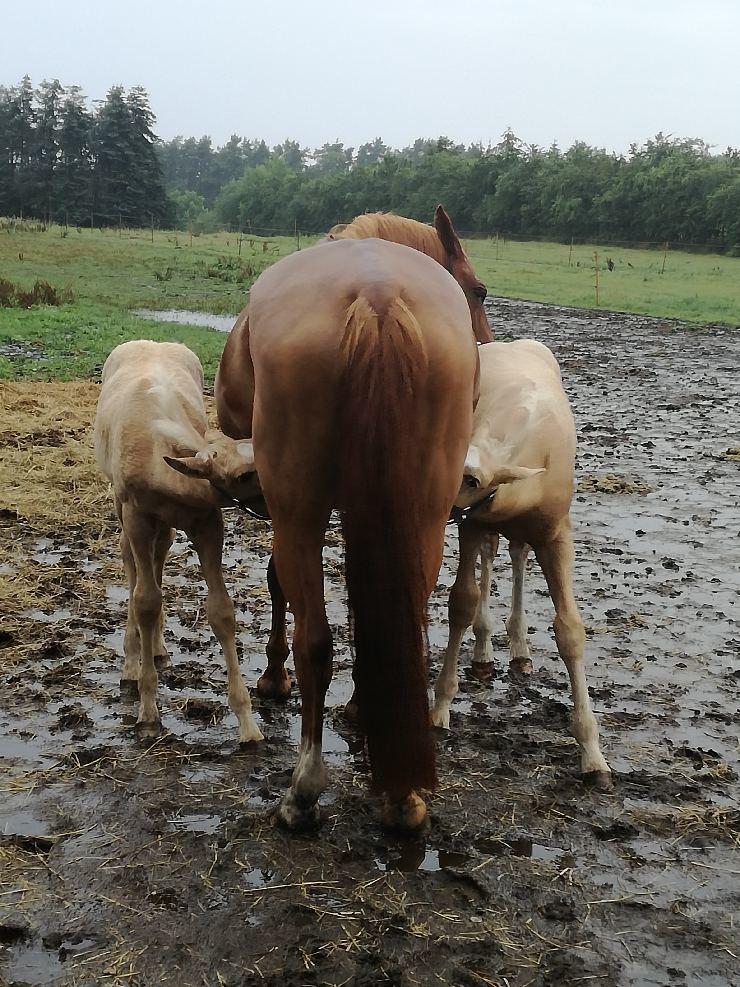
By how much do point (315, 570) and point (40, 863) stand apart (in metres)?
1.34

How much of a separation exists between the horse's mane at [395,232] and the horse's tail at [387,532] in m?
1.37

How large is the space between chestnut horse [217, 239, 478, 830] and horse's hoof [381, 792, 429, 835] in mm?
44

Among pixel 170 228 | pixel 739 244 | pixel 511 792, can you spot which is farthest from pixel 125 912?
pixel 170 228

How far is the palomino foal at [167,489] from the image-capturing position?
358 centimetres

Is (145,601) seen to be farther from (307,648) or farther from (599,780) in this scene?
(599,780)

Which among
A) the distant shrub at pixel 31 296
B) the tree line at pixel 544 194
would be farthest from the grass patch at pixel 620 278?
the distant shrub at pixel 31 296

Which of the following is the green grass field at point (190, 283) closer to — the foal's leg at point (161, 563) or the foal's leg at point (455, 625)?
the foal's leg at point (161, 563)

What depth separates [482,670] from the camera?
189 inches

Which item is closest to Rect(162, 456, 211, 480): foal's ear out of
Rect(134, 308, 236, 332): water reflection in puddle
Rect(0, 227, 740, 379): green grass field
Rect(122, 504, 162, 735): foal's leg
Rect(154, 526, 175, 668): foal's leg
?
Rect(122, 504, 162, 735): foal's leg

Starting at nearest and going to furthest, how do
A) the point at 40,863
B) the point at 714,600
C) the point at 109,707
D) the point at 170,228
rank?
the point at 40,863
the point at 109,707
the point at 714,600
the point at 170,228

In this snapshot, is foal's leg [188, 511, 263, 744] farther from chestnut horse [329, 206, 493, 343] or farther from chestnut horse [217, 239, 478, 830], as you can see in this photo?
chestnut horse [329, 206, 493, 343]

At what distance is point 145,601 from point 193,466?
0.88 meters

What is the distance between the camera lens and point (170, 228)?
214ft

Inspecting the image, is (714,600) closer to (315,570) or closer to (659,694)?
(659,694)
